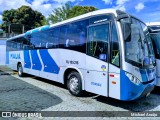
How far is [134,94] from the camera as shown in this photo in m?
5.46

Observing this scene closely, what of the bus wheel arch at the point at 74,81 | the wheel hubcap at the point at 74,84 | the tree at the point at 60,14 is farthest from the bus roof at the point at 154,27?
the tree at the point at 60,14

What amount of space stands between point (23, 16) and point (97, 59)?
42.4 metres

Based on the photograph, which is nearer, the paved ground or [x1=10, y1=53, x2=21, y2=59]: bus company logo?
the paved ground

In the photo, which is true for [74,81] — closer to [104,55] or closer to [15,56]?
[104,55]

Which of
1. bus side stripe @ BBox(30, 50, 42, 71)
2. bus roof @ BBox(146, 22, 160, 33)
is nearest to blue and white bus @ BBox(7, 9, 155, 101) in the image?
bus side stripe @ BBox(30, 50, 42, 71)

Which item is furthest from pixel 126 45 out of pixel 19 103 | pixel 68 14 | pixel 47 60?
pixel 68 14

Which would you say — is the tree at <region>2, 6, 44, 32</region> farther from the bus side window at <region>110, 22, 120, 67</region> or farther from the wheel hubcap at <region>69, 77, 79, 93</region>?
the bus side window at <region>110, 22, 120, 67</region>

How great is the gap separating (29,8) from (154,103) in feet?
143

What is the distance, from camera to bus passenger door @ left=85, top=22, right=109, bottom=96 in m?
5.96

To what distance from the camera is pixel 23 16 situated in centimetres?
4481

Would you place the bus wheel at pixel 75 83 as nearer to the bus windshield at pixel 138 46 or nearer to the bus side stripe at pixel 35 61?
the bus windshield at pixel 138 46

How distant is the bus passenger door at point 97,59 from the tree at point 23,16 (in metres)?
39.7

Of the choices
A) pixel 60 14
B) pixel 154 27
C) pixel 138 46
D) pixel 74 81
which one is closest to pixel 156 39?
pixel 154 27

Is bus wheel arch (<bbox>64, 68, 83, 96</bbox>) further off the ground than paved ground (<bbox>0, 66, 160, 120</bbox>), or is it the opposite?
bus wheel arch (<bbox>64, 68, 83, 96</bbox>)
